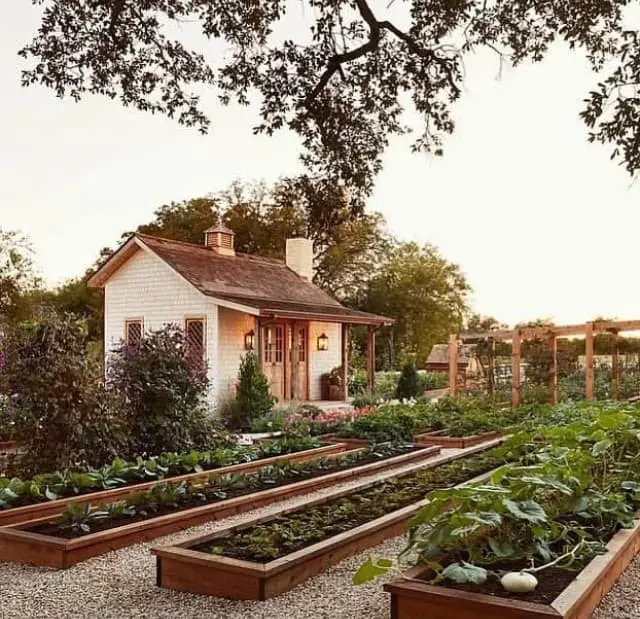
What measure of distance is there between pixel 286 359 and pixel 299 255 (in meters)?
4.52

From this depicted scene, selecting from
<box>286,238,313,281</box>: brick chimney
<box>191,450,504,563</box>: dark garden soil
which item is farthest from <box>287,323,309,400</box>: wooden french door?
<box>191,450,504,563</box>: dark garden soil

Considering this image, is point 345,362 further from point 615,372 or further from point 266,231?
point 266,231

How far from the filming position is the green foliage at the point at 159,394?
844cm

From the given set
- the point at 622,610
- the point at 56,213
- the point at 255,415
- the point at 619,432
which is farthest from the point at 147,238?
the point at 622,610

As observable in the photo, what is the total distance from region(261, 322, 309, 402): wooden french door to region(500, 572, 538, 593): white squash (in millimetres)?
13580

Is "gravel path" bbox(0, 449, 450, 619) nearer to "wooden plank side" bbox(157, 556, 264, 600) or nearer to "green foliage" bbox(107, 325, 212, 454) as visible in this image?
"wooden plank side" bbox(157, 556, 264, 600)

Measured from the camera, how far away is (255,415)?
13617 millimetres

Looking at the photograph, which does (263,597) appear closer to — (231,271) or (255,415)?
(255,415)

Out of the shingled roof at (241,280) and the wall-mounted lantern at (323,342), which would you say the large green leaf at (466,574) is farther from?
the wall-mounted lantern at (323,342)

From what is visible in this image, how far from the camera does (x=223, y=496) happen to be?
6.02m

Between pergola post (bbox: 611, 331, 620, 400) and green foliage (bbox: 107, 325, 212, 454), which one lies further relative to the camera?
pergola post (bbox: 611, 331, 620, 400)

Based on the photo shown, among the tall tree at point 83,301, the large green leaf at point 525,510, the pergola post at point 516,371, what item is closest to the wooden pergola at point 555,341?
the pergola post at point 516,371

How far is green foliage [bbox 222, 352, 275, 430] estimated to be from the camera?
13602 mm

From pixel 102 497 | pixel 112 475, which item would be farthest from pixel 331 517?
pixel 112 475
